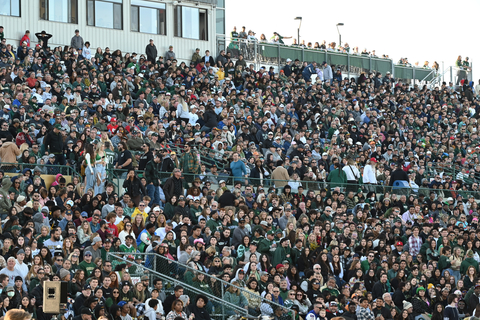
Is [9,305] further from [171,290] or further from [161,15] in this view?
[161,15]

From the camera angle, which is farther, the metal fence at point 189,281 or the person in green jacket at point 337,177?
the person in green jacket at point 337,177

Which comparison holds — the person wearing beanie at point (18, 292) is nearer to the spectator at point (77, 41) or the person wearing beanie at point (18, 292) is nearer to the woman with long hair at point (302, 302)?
the woman with long hair at point (302, 302)

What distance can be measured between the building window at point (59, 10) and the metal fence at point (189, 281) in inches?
651

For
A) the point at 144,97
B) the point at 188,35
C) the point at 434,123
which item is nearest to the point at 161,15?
the point at 188,35

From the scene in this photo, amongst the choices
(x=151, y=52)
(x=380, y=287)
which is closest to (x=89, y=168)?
(x=380, y=287)

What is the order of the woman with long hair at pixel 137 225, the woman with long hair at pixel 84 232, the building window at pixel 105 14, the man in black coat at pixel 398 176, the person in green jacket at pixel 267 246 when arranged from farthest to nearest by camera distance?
the building window at pixel 105 14, the man in black coat at pixel 398 176, the person in green jacket at pixel 267 246, the woman with long hair at pixel 137 225, the woman with long hair at pixel 84 232

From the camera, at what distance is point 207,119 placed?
25125mm

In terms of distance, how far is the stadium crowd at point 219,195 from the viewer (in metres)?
15.5

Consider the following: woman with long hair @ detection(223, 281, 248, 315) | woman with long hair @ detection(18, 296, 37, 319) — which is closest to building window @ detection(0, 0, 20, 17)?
woman with long hair @ detection(223, 281, 248, 315)

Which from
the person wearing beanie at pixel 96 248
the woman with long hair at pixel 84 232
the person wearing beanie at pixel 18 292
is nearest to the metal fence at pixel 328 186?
the woman with long hair at pixel 84 232

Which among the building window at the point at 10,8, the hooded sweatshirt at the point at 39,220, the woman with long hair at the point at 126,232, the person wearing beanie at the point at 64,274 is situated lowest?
the person wearing beanie at the point at 64,274

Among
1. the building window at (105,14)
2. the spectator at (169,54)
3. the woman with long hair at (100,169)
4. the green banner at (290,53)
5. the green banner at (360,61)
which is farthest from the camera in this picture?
the green banner at (360,61)

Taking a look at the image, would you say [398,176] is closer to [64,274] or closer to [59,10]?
[64,274]

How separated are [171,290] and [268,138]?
10450 millimetres
